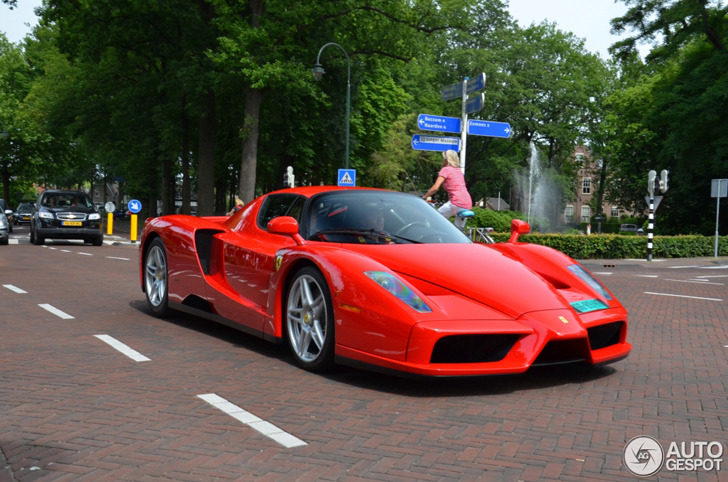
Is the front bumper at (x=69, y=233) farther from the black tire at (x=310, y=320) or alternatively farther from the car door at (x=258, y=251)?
the black tire at (x=310, y=320)

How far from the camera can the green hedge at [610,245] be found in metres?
22.6

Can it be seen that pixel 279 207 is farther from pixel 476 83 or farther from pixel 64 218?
pixel 64 218

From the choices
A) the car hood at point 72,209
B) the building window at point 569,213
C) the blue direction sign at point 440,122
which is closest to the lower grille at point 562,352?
the blue direction sign at point 440,122

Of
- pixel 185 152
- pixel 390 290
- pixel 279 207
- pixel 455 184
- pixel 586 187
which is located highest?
pixel 586 187

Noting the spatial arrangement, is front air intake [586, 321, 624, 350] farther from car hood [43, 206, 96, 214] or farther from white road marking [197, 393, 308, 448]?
car hood [43, 206, 96, 214]

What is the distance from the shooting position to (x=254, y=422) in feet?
12.8

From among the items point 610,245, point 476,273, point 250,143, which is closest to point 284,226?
point 476,273

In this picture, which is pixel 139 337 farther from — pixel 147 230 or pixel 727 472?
pixel 727 472

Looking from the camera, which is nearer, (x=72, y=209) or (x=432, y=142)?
(x=432, y=142)

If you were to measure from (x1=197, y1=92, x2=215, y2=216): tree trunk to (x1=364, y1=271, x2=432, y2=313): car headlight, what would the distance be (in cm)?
2184

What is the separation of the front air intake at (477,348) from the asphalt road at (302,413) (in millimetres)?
224

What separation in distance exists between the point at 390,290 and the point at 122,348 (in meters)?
2.48

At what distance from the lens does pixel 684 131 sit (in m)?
33.2

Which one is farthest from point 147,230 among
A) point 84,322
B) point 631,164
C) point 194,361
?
point 631,164
